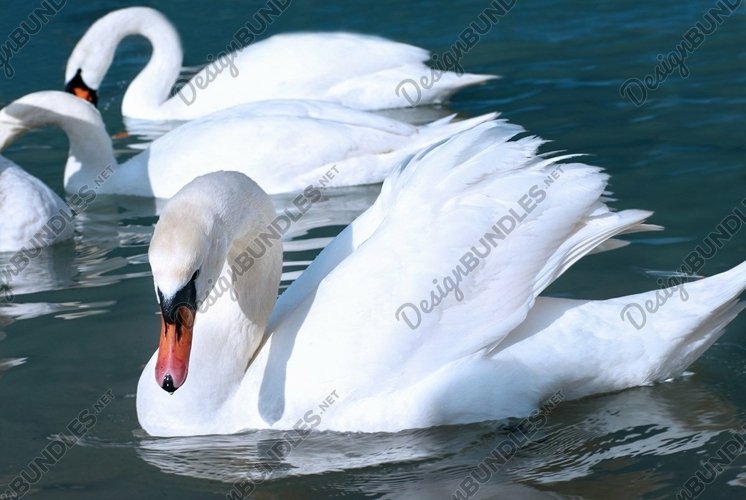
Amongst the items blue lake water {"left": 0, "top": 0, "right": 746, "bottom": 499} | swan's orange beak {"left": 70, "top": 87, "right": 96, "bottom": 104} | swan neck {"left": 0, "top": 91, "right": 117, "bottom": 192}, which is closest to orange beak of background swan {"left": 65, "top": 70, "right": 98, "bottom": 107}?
swan's orange beak {"left": 70, "top": 87, "right": 96, "bottom": 104}

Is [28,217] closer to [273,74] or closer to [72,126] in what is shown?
[72,126]

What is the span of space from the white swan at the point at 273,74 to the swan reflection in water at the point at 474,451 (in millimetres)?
5491

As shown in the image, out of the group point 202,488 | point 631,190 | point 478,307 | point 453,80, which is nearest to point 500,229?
point 478,307

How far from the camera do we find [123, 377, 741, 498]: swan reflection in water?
15.5 feet

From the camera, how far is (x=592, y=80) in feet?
34.0

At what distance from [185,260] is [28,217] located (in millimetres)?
3661

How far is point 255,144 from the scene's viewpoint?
8.48 m

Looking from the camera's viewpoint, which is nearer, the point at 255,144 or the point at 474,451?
the point at 474,451

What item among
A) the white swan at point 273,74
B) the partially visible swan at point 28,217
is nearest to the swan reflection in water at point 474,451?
the partially visible swan at point 28,217

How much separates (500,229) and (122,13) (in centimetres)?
687

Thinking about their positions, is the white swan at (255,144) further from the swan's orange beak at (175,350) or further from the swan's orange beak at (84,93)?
the swan's orange beak at (175,350)

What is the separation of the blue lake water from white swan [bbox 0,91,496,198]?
18cm

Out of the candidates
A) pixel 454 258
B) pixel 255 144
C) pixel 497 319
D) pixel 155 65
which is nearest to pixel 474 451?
pixel 497 319

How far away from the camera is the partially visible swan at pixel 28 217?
785 centimetres
